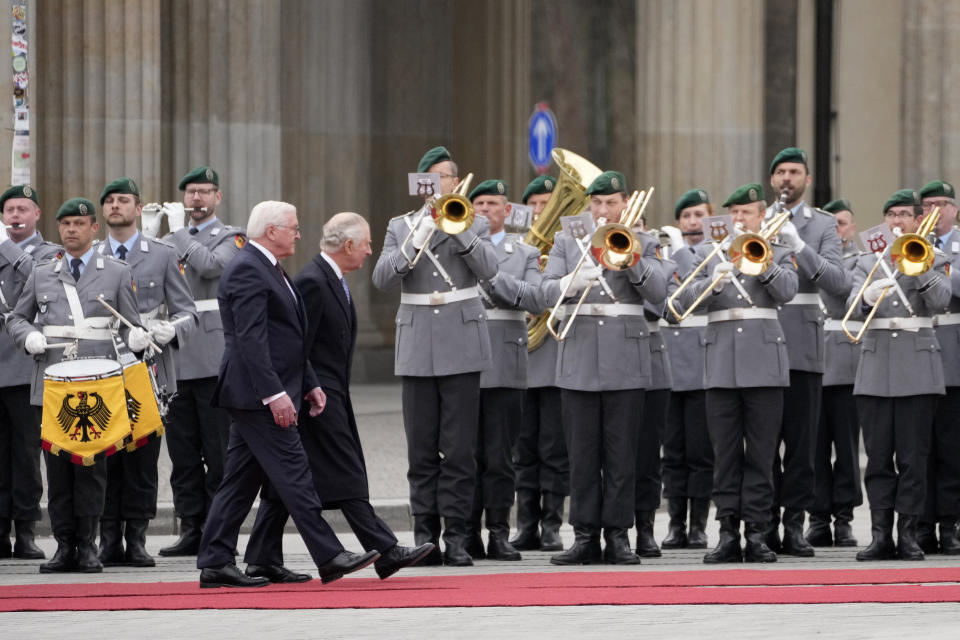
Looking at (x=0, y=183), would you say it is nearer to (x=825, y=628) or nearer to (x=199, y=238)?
(x=199, y=238)

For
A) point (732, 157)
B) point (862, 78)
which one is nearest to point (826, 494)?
point (732, 157)

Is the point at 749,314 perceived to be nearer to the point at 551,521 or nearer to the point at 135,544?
the point at 551,521

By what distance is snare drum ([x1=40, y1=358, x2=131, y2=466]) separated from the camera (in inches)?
431

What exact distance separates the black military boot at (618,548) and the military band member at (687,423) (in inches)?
54.5

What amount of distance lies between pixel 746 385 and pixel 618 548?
1.06 m

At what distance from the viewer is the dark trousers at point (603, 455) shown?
1121 cm

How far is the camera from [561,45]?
86.0 feet

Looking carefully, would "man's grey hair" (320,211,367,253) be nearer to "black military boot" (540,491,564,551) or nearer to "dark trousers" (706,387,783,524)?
"dark trousers" (706,387,783,524)

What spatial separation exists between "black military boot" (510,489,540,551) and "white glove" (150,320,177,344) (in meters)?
2.35

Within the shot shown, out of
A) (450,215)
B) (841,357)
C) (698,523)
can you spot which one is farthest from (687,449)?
(450,215)

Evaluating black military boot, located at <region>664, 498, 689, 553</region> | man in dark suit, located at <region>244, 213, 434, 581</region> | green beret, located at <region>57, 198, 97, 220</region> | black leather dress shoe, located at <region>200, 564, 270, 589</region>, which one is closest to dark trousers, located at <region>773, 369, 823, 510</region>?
black military boot, located at <region>664, 498, 689, 553</region>

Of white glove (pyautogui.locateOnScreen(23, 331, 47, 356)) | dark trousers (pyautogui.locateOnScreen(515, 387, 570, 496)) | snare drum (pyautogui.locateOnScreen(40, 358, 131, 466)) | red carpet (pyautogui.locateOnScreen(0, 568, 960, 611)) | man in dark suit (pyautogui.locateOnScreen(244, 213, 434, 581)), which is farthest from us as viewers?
dark trousers (pyautogui.locateOnScreen(515, 387, 570, 496))

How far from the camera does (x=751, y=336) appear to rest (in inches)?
449

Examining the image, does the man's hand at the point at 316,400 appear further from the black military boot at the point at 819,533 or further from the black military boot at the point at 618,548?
the black military boot at the point at 819,533
